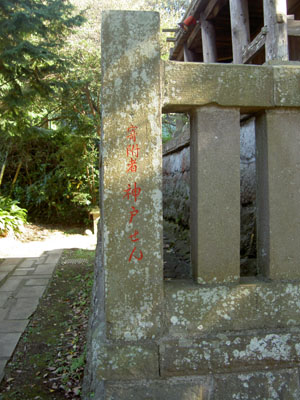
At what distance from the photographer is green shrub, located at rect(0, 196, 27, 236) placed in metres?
8.69

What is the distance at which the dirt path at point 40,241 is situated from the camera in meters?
7.56

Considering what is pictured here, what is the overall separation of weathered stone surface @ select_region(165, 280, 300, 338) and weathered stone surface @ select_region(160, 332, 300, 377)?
1.8 inches

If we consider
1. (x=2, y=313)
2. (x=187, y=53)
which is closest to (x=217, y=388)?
(x=2, y=313)

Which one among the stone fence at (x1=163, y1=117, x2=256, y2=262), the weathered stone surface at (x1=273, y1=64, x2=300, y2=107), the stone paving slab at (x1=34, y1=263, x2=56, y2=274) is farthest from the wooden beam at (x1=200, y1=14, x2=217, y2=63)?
the stone paving slab at (x1=34, y1=263, x2=56, y2=274)

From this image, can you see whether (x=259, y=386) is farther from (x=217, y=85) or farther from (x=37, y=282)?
(x=37, y=282)

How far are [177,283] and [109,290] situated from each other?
33cm

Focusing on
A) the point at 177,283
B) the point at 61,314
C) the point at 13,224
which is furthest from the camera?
the point at 13,224

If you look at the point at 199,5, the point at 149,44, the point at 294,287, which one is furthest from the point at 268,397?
the point at 199,5

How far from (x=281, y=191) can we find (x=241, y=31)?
373 cm

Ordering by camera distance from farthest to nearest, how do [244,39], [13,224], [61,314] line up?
[13,224] < [244,39] < [61,314]

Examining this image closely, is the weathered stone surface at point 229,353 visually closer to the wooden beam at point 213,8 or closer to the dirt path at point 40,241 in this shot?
the wooden beam at point 213,8

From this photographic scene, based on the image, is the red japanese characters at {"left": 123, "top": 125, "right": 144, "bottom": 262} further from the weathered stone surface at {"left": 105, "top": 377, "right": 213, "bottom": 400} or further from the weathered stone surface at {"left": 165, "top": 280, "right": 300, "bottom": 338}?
the weathered stone surface at {"left": 105, "top": 377, "right": 213, "bottom": 400}

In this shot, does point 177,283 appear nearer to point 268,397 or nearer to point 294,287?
point 294,287

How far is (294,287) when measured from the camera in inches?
64.7
